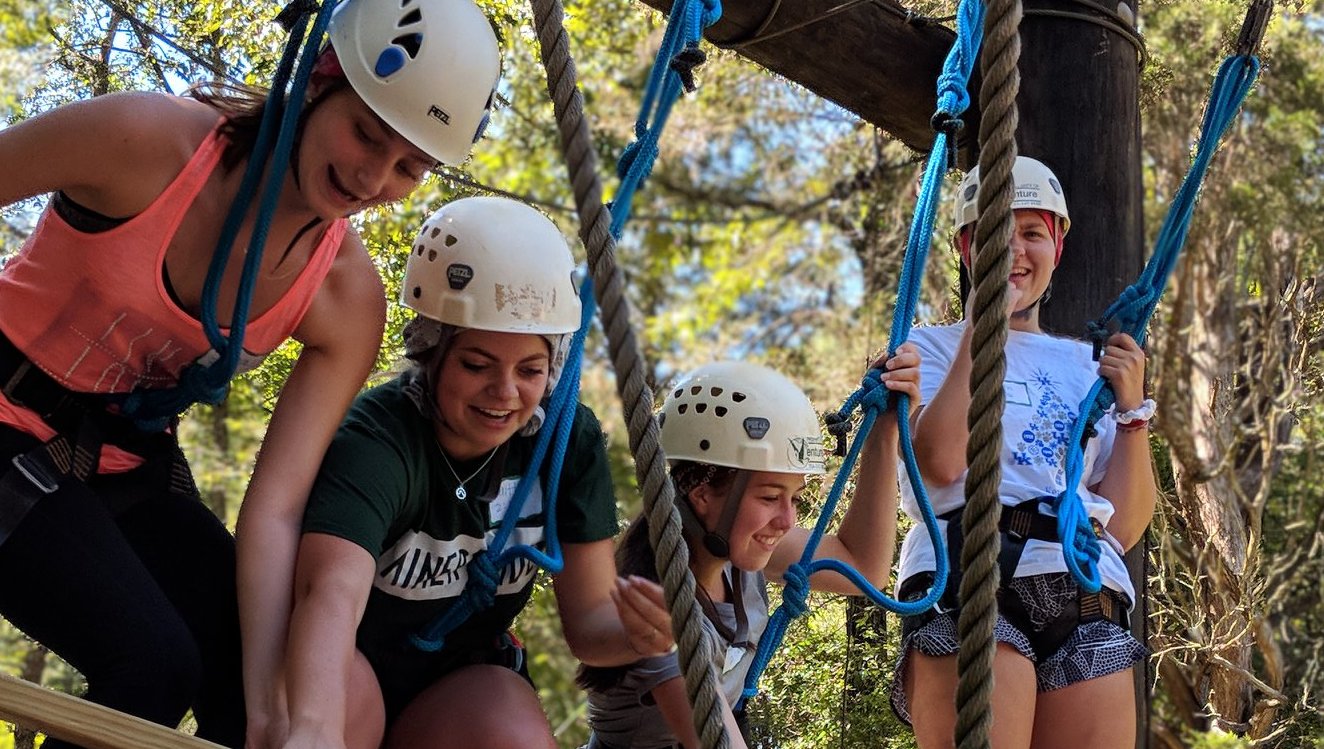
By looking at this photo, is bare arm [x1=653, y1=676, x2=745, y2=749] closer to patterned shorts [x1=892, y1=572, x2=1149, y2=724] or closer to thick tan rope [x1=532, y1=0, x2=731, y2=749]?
patterned shorts [x1=892, y1=572, x2=1149, y2=724]

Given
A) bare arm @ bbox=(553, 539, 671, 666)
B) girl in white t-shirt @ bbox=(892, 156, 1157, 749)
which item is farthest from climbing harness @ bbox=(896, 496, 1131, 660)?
bare arm @ bbox=(553, 539, 671, 666)

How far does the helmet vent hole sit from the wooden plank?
114cm

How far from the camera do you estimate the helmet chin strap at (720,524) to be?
281 cm

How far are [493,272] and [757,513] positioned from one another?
71 centimetres

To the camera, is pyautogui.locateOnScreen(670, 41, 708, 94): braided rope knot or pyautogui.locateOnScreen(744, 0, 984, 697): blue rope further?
pyautogui.locateOnScreen(744, 0, 984, 697): blue rope

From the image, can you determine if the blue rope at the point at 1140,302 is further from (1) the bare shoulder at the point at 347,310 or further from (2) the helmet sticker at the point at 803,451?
(1) the bare shoulder at the point at 347,310

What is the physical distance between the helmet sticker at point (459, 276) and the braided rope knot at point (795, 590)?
0.85 meters

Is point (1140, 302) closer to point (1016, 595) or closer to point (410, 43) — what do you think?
point (1016, 595)

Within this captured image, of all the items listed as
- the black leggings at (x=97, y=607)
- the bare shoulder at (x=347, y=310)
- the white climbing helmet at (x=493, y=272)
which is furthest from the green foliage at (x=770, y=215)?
the black leggings at (x=97, y=607)

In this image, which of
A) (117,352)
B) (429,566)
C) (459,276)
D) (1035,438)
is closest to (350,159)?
(459,276)

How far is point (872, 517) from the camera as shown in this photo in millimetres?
3027

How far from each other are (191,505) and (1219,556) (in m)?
3.75

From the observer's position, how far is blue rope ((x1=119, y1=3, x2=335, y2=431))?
89.9 inches

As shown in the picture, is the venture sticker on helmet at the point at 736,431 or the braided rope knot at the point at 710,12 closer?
the braided rope knot at the point at 710,12
